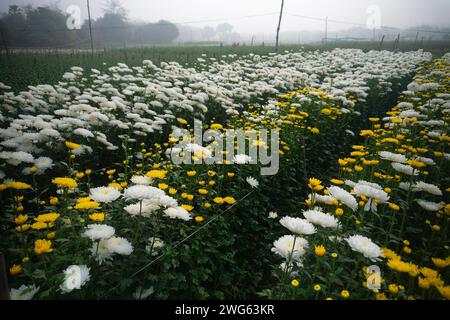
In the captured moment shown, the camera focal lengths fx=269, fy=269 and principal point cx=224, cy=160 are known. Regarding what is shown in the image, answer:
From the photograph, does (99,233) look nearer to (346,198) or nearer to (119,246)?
(119,246)

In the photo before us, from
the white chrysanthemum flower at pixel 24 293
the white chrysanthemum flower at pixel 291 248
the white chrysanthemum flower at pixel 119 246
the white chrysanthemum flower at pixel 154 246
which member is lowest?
the white chrysanthemum flower at pixel 154 246

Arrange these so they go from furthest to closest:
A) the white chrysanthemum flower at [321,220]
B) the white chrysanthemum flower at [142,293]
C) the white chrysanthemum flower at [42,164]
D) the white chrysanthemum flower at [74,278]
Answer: the white chrysanthemum flower at [42,164] → the white chrysanthemum flower at [321,220] → the white chrysanthemum flower at [142,293] → the white chrysanthemum flower at [74,278]

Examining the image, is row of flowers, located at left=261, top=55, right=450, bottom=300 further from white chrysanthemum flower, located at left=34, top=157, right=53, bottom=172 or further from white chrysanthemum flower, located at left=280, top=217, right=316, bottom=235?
white chrysanthemum flower, located at left=34, top=157, right=53, bottom=172

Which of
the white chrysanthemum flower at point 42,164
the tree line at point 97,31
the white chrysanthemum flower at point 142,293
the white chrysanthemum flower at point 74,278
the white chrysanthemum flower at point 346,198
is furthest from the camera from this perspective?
the tree line at point 97,31

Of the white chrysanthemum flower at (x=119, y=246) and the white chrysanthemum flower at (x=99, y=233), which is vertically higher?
the white chrysanthemum flower at (x=99, y=233)

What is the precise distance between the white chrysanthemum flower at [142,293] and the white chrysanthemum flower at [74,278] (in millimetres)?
382

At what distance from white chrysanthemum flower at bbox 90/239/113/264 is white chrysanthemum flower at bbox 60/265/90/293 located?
0.11 meters

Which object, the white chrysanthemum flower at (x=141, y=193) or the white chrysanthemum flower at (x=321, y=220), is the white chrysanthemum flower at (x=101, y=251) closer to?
the white chrysanthemum flower at (x=141, y=193)

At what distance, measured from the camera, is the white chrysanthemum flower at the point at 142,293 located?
1.79 m

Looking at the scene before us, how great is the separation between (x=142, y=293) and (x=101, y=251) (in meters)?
0.40

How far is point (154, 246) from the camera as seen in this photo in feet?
6.72

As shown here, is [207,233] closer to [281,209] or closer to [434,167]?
[281,209]

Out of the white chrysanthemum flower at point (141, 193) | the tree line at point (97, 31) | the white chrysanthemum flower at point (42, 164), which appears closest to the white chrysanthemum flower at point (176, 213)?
the white chrysanthemum flower at point (141, 193)
